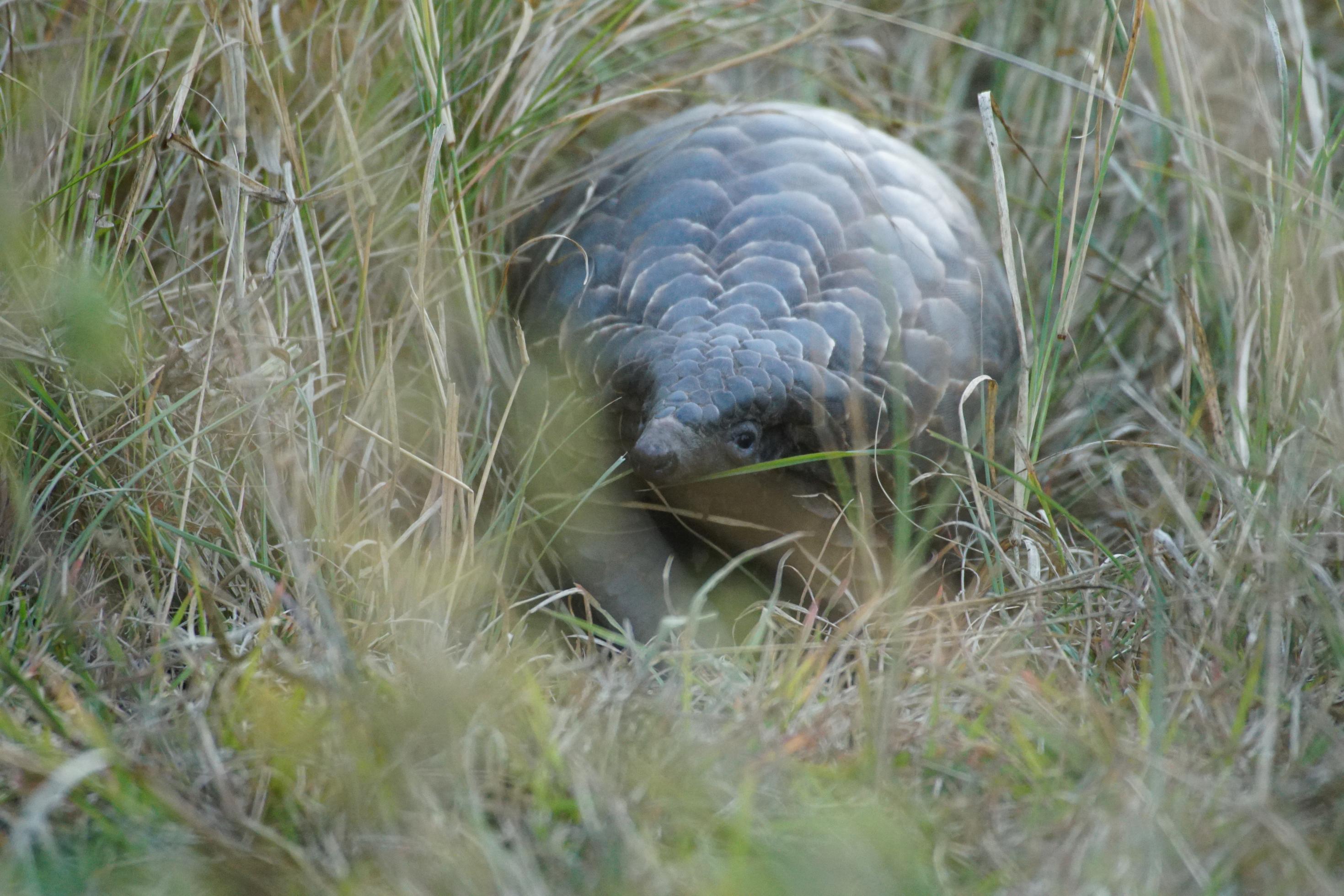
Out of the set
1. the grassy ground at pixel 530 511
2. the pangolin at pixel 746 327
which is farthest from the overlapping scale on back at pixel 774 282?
the grassy ground at pixel 530 511

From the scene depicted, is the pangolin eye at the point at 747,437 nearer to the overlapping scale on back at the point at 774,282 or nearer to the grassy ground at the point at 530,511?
the overlapping scale on back at the point at 774,282

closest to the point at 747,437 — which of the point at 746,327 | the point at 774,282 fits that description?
the point at 746,327

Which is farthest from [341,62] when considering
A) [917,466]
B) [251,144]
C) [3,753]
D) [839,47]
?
[3,753]

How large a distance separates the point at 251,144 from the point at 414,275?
0.46 metres

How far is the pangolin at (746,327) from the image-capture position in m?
2.13

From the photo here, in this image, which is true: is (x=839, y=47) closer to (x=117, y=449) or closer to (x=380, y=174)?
(x=380, y=174)

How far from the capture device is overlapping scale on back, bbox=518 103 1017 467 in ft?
7.04

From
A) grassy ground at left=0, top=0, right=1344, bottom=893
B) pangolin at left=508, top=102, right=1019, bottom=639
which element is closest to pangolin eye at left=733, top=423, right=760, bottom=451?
pangolin at left=508, top=102, right=1019, bottom=639

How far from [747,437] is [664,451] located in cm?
21

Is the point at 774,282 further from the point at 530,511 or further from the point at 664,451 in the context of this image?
the point at 530,511

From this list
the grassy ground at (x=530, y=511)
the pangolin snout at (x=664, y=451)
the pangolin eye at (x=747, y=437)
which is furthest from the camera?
the pangolin eye at (x=747, y=437)

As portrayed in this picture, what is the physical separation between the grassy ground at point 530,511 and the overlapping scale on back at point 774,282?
0.16m

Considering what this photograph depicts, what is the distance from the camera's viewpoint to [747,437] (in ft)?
7.00

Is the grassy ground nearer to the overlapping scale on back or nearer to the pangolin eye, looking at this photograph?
the overlapping scale on back
